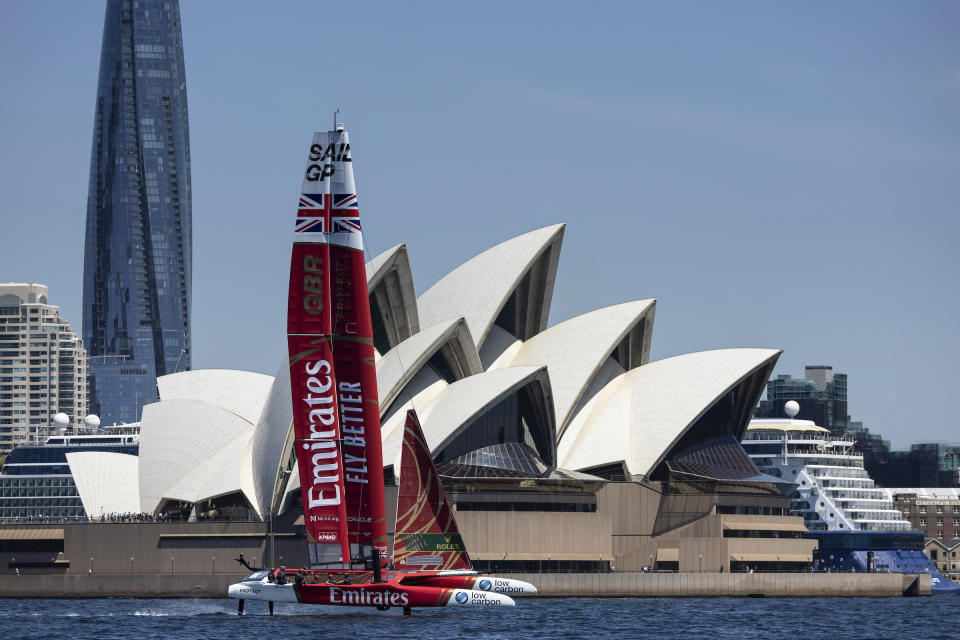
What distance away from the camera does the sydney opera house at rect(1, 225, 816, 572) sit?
257ft

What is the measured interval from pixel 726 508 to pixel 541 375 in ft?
43.1

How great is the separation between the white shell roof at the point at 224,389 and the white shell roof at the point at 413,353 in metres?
10.8

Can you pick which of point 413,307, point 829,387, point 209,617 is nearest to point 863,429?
point 829,387

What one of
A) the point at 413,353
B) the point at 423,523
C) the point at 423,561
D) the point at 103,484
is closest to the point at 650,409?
the point at 413,353

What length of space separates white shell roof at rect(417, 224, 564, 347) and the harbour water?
1675 centimetres

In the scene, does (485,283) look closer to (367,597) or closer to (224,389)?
(224,389)

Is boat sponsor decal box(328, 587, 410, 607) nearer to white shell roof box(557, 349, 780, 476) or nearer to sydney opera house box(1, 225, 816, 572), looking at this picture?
sydney opera house box(1, 225, 816, 572)

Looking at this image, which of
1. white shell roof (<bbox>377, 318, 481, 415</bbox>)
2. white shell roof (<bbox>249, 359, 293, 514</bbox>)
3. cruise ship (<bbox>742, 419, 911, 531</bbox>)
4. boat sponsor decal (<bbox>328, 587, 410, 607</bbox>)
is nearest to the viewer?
boat sponsor decal (<bbox>328, 587, 410, 607</bbox>)

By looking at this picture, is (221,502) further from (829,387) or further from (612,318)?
(829,387)

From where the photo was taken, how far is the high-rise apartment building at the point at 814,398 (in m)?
166

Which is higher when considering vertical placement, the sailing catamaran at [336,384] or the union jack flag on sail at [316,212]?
the union jack flag on sail at [316,212]

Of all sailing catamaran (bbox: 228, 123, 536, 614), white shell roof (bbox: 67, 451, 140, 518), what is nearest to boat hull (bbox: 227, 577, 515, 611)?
sailing catamaran (bbox: 228, 123, 536, 614)

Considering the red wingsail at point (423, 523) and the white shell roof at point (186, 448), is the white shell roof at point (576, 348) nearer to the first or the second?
the white shell roof at point (186, 448)

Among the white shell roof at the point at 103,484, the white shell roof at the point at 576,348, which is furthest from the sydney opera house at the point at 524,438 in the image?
the white shell roof at the point at 103,484
